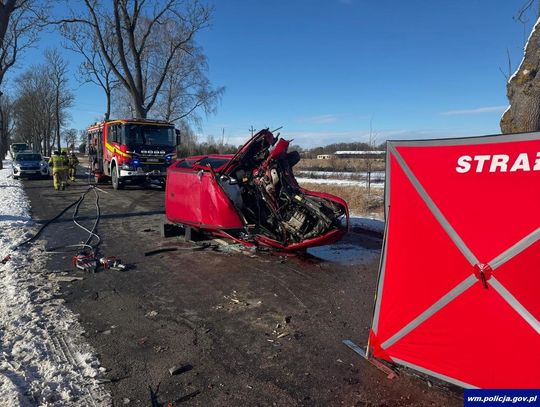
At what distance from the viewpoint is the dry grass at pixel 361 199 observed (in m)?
12.3

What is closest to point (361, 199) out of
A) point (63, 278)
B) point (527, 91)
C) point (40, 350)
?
point (527, 91)

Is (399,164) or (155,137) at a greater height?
(155,137)

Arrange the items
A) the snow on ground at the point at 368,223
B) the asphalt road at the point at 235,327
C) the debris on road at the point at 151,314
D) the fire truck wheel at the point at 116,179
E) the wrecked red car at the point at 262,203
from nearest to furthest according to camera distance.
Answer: the asphalt road at the point at 235,327 → the debris on road at the point at 151,314 → the wrecked red car at the point at 262,203 → the snow on ground at the point at 368,223 → the fire truck wheel at the point at 116,179

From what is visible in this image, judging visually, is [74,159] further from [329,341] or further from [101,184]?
[329,341]

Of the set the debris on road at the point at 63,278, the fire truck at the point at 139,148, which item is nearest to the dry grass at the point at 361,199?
the fire truck at the point at 139,148

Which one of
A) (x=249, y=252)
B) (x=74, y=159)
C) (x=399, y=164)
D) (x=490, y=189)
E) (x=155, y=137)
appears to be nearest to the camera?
(x=490, y=189)

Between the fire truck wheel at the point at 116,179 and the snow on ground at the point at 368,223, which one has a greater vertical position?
the fire truck wheel at the point at 116,179

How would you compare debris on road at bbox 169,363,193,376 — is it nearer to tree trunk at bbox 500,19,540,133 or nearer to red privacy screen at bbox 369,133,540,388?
red privacy screen at bbox 369,133,540,388

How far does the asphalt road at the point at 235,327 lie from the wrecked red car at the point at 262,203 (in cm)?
42

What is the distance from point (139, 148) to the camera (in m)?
17.6

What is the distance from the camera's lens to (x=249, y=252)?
24.0 ft

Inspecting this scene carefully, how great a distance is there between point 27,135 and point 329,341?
7891 centimetres

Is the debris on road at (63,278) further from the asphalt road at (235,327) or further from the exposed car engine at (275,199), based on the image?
the exposed car engine at (275,199)

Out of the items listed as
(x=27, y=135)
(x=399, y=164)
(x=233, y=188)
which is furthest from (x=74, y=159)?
(x=27, y=135)
